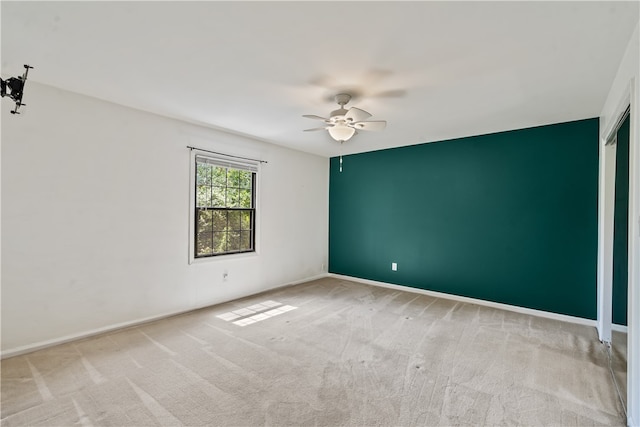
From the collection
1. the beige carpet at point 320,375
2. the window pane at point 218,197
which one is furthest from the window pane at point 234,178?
the beige carpet at point 320,375

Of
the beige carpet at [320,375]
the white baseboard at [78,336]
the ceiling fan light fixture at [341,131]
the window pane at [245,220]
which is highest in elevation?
the ceiling fan light fixture at [341,131]

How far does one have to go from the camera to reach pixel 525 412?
2008 millimetres

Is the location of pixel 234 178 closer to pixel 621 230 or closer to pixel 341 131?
pixel 341 131

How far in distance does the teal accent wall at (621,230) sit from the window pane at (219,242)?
430 centimetres

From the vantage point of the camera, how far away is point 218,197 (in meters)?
4.38

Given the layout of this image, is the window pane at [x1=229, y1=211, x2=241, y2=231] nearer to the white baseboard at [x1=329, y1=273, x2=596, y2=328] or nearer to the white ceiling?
the white ceiling

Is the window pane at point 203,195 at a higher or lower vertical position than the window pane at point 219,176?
lower

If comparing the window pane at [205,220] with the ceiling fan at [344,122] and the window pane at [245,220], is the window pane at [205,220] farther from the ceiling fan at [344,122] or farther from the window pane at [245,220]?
the ceiling fan at [344,122]

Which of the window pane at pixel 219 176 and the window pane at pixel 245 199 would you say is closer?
the window pane at pixel 219 176

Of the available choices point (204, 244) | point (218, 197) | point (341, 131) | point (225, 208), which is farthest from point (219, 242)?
point (341, 131)

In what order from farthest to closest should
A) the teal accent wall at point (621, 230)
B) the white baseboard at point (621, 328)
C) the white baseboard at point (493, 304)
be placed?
1. the white baseboard at point (493, 304)
2. the teal accent wall at point (621, 230)
3. the white baseboard at point (621, 328)

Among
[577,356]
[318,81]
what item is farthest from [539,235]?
[318,81]

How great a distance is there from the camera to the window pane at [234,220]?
4543mm

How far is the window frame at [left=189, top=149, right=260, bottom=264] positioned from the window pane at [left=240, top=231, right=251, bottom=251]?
0.21 ft
